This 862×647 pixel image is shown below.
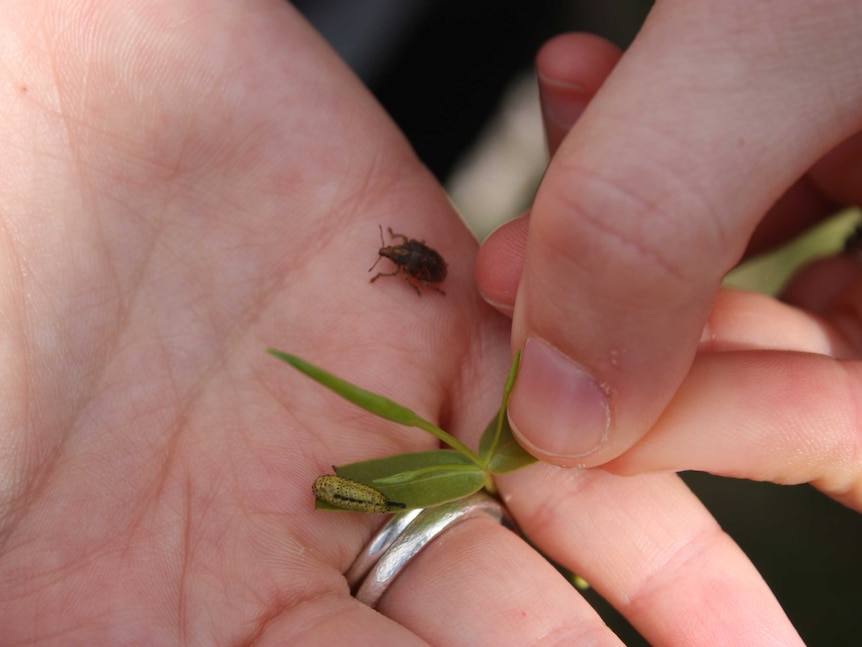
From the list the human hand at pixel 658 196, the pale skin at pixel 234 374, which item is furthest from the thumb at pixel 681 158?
the pale skin at pixel 234 374

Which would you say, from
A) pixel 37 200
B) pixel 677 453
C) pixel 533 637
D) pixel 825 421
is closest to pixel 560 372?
pixel 677 453

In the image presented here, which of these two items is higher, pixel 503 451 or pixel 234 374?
pixel 503 451

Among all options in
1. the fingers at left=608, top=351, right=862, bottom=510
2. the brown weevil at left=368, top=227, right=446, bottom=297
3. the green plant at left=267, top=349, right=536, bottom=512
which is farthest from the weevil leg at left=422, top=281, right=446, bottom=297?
the fingers at left=608, top=351, right=862, bottom=510

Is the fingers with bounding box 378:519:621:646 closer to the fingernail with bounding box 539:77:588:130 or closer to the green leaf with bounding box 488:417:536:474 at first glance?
the green leaf with bounding box 488:417:536:474

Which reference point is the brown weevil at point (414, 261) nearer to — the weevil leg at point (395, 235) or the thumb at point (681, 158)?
the weevil leg at point (395, 235)

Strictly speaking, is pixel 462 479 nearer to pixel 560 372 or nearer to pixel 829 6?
pixel 560 372

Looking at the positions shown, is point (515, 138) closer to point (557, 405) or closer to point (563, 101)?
point (563, 101)

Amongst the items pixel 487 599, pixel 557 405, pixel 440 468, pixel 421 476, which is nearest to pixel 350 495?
pixel 421 476
